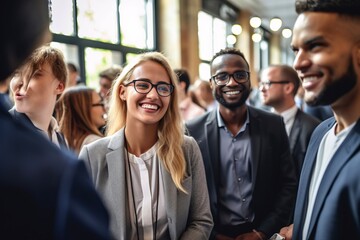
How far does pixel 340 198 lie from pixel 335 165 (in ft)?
Answer: 0.36

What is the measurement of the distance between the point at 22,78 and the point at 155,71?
64cm

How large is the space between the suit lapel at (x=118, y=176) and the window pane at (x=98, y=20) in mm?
4017

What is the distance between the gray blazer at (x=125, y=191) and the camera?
4.59ft

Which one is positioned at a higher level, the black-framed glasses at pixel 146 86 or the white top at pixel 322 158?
the black-framed glasses at pixel 146 86

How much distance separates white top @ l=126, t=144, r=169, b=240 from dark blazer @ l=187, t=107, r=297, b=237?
458mm

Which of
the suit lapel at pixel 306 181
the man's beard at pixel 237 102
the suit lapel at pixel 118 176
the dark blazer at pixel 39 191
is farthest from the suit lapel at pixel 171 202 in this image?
the dark blazer at pixel 39 191

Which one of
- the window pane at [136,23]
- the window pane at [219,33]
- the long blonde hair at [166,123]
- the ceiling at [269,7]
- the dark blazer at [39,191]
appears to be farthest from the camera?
the ceiling at [269,7]

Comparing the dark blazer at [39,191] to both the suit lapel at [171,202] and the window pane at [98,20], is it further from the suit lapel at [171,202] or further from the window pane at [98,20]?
the window pane at [98,20]

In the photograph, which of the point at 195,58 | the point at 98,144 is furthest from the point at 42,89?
the point at 195,58

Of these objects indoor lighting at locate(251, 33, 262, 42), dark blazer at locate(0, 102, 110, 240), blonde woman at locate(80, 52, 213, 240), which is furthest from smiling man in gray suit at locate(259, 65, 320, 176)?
indoor lighting at locate(251, 33, 262, 42)

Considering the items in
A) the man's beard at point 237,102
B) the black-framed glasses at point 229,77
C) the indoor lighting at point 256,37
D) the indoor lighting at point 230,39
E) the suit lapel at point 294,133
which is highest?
the indoor lighting at point 256,37

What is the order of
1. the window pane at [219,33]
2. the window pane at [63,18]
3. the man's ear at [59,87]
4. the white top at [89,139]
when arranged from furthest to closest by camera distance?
the window pane at [219,33] < the window pane at [63,18] < the white top at [89,139] < the man's ear at [59,87]

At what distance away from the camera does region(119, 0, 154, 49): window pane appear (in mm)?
6078

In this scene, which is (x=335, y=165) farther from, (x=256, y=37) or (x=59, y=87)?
(x=256, y=37)
